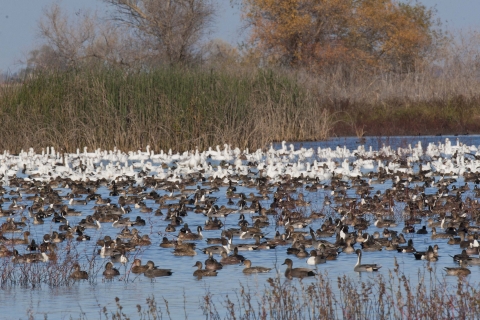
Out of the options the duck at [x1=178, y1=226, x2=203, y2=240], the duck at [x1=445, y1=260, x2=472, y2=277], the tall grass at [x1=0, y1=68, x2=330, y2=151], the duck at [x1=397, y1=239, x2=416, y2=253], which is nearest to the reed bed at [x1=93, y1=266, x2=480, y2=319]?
the duck at [x1=445, y1=260, x2=472, y2=277]

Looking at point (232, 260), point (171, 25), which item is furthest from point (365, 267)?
point (171, 25)

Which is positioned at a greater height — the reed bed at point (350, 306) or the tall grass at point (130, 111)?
the tall grass at point (130, 111)

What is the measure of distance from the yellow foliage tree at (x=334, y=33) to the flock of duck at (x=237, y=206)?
102 feet

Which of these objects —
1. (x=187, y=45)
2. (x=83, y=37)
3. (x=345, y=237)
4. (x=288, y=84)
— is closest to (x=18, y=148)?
(x=288, y=84)

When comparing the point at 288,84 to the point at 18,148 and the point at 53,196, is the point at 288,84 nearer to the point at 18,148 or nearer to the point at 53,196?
the point at 18,148

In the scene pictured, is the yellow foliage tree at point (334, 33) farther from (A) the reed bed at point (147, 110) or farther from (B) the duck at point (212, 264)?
(B) the duck at point (212, 264)

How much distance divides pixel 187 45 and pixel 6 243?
149 ft

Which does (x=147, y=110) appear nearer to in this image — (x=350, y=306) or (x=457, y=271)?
(x=457, y=271)

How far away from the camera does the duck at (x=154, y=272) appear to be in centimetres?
1130

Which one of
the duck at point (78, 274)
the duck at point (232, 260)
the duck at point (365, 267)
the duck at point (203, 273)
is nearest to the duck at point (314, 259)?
the duck at point (365, 267)

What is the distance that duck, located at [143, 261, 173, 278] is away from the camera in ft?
37.1

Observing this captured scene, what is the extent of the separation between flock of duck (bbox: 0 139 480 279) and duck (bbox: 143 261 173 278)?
0.03 meters

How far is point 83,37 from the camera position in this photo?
206 ft

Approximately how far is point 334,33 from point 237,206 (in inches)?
1775
